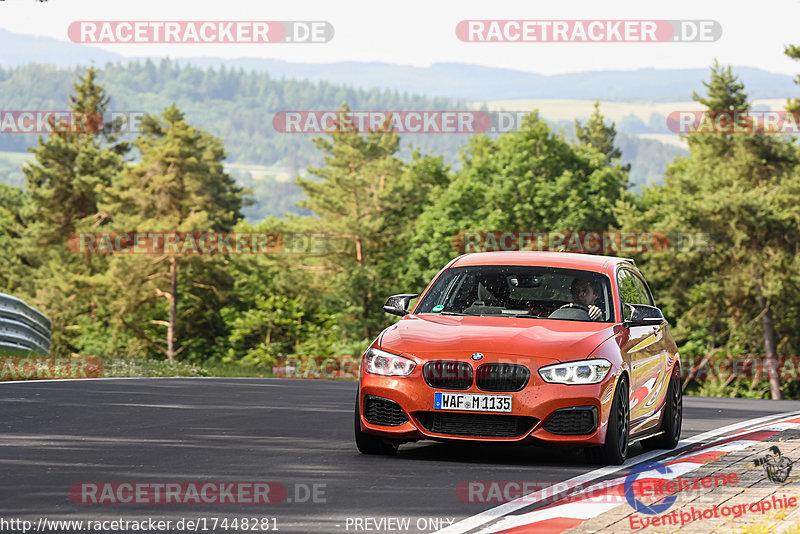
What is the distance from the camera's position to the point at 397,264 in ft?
226

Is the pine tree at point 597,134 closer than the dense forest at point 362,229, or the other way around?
the dense forest at point 362,229

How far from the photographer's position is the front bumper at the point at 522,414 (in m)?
9.14

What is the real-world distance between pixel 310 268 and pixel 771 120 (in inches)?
1118

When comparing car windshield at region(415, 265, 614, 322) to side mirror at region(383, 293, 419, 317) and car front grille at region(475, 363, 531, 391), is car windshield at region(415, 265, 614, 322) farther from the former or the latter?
car front grille at region(475, 363, 531, 391)

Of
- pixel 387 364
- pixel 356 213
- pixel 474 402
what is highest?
pixel 356 213

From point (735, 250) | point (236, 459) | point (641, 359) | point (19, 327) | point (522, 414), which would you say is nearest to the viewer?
point (522, 414)

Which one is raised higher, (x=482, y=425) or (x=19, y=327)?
(x=482, y=425)

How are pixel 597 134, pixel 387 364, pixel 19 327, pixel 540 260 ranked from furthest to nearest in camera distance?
pixel 597 134
pixel 19 327
pixel 540 260
pixel 387 364

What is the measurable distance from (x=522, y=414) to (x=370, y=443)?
132cm

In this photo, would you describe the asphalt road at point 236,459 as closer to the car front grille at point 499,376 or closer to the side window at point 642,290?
the car front grille at point 499,376

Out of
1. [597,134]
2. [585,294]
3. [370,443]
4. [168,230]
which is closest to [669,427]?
[585,294]

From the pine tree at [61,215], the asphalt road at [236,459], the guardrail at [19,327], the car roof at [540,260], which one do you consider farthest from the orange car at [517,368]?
the pine tree at [61,215]

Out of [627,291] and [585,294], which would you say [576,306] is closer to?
[585,294]

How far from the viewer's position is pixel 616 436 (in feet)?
30.8
